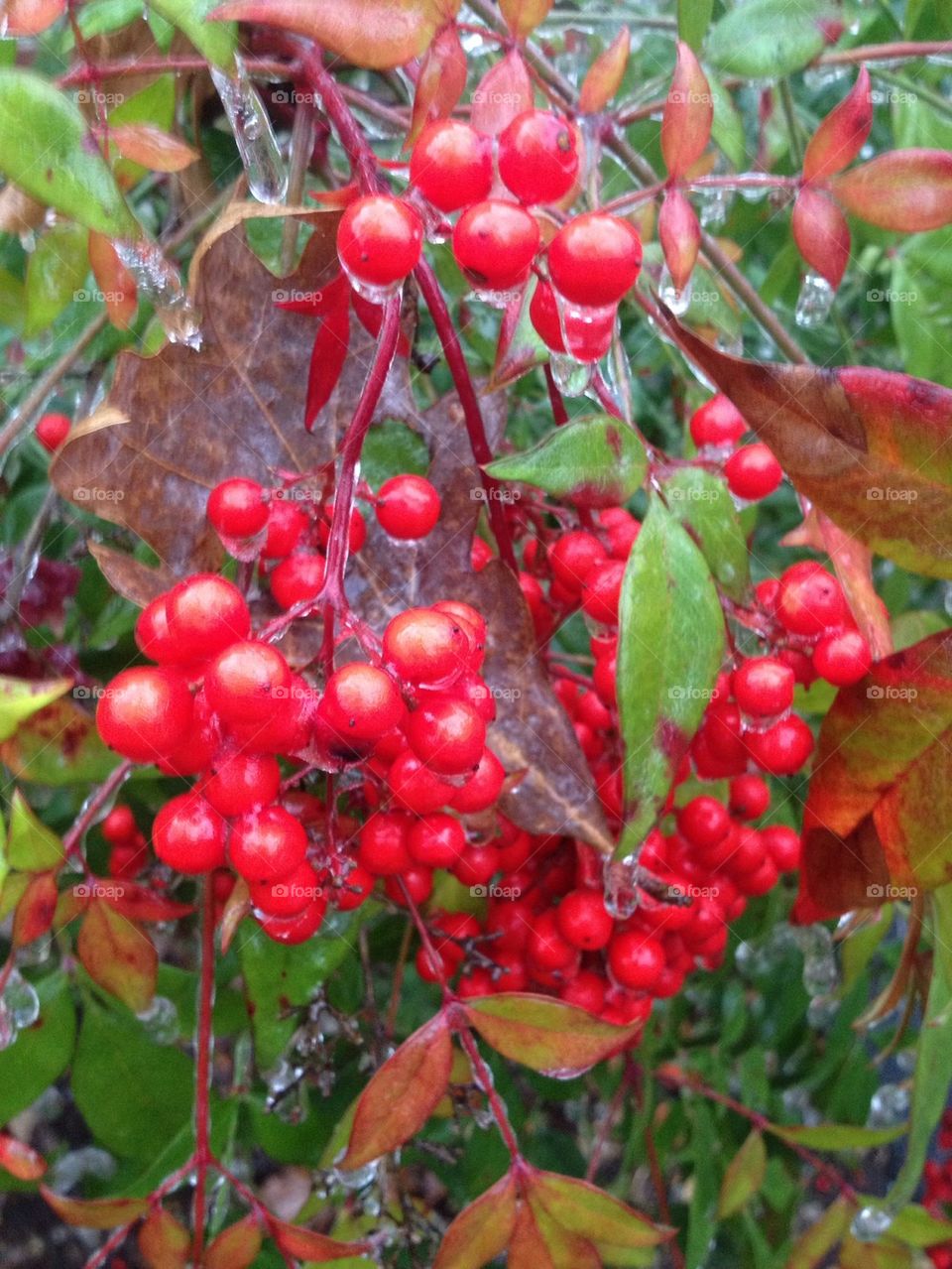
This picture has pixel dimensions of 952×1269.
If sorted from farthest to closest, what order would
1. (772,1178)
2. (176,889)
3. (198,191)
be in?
1. (772,1178)
2. (176,889)
3. (198,191)

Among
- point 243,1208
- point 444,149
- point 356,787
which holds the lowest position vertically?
point 243,1208

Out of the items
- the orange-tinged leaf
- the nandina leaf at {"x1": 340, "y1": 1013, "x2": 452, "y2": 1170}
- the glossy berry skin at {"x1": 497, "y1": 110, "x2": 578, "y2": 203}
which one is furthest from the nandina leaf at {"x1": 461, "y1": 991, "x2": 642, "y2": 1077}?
the orange-tinged leaf

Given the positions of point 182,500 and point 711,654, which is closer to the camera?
point 711,654

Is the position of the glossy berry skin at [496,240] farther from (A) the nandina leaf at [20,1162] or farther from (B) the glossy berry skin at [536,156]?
(A) the nandina leaf at [20,1162]

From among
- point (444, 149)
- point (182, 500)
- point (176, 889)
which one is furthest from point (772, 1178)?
point (444, 149)

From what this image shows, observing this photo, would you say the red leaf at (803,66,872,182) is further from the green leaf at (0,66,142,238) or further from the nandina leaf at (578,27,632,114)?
the green leaf at (0,66,142,238)

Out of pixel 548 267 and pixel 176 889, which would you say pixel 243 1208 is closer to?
pixel 176 889

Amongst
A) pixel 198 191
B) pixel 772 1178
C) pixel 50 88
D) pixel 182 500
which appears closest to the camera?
pixel 50 88
